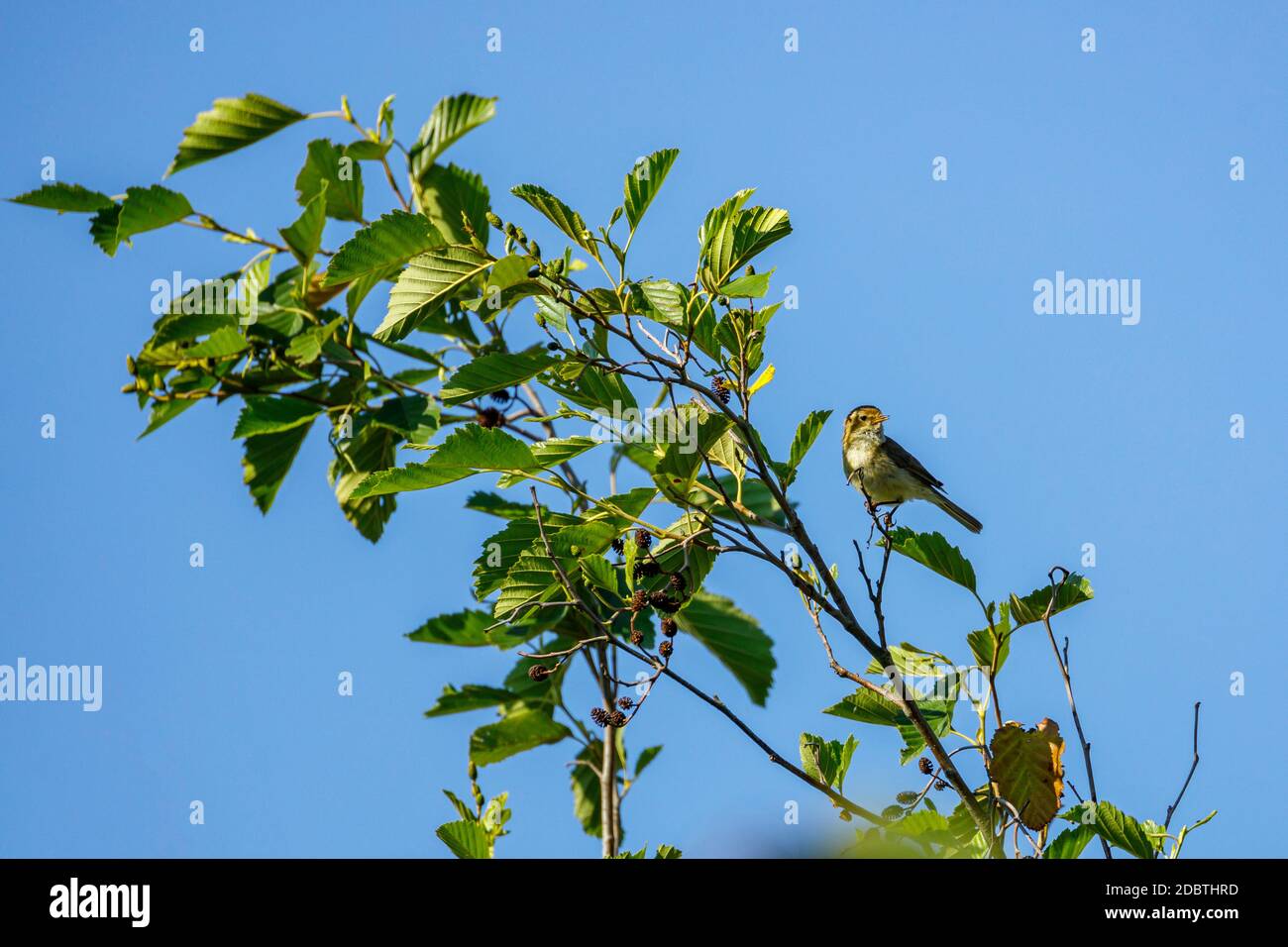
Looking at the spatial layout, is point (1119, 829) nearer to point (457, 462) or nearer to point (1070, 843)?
point (1070, 843)

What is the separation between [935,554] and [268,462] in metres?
3.01

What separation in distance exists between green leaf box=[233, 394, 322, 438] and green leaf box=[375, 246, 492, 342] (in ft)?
5.18

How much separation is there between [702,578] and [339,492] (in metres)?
2.28

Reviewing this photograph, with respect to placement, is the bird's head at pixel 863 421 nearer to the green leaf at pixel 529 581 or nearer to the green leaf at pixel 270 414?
the green leaf at pixel 270 414

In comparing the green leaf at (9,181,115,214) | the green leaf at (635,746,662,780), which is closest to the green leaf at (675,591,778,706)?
the green leaf at (635,746,662,780)

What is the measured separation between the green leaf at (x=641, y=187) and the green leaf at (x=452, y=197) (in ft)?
5.35

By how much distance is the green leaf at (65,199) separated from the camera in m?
5.28

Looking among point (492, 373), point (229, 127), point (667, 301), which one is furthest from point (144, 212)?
point (667, 301)

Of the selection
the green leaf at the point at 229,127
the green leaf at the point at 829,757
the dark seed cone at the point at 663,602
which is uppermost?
the green leaf at the point at 229,127

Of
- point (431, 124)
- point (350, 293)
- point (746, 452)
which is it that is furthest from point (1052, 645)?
point (431, 124)

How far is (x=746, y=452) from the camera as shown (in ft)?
10.7

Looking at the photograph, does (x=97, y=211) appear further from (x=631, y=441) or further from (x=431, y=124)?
(x=631, y=441)

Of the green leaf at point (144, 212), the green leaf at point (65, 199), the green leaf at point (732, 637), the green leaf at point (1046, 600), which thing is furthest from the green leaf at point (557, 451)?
the green leaf at point (65, 199)
